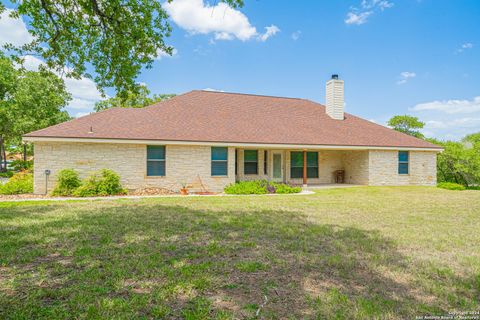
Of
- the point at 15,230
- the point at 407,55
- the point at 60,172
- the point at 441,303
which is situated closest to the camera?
the point at 441,303

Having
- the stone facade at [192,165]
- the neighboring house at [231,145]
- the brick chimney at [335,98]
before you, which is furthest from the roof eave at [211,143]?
the brick chimney at [335,98]

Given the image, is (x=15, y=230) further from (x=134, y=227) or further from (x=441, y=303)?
(x=441, y=303)

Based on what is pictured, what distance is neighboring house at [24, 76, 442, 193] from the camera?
44.3 feet

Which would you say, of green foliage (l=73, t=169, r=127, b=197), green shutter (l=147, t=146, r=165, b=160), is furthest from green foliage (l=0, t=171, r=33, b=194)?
green shutter (l=147, t=146, r=165, b=160)

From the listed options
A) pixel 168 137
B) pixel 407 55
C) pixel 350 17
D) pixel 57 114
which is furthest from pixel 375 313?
pixel 57 114

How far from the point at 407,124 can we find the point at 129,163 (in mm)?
26832

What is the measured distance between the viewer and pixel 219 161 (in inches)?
607

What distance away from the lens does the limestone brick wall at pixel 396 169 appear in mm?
18250

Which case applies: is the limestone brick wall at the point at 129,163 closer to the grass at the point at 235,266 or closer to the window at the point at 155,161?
the window at the point at 155,161

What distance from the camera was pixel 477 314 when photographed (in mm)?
3055

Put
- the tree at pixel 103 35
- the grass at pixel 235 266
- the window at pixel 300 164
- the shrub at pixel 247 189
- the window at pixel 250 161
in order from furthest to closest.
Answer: the window at pixel 300 164
the window at pixel 250 161
the shrub at pixel 247 189
the tree at pixel 103 35
the grass at pixel 235 266

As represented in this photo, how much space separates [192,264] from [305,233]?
9.79 feet

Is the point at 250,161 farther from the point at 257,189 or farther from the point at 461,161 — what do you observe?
the point at 461,161

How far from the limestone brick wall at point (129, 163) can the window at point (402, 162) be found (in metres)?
11.6
